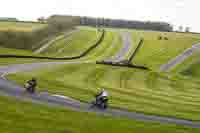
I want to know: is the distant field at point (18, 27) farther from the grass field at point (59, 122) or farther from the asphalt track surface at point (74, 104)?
the grass field at point (59, 122)

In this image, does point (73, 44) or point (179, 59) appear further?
point (73, 44)

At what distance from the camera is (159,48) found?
130m

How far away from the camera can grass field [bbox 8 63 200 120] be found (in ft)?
152

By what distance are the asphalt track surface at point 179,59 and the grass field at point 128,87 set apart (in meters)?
15.8

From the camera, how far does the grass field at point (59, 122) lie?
28500 millimetres

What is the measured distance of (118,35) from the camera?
15650cm

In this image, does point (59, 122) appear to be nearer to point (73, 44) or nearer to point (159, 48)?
point (73, 44)

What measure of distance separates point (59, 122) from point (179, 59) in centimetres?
8804

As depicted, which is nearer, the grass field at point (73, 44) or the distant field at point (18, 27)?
the grass field at point (73, 44)

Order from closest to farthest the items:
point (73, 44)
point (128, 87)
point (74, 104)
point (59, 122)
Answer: point (59, 122) → point (74, 104) → point (128, 87) → point (73, 44)

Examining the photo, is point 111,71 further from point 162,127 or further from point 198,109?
point 162,127

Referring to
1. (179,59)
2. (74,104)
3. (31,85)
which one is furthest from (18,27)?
(74,104)

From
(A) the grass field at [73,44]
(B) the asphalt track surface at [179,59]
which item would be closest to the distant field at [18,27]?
(A) the grass field at [73,44]

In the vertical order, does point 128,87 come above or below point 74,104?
below
